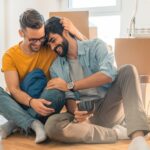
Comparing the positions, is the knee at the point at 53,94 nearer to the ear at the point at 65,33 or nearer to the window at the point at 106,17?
the ear at the point at 65,33

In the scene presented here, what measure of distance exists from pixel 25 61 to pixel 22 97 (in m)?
0.23

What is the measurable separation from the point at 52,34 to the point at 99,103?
459 mm

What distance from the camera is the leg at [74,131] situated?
1613mm

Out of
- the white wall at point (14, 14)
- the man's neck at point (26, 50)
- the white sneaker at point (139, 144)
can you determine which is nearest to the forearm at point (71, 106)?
the man's neck at point (26, 50)

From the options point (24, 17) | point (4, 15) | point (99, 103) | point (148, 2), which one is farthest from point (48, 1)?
point (99, 103)

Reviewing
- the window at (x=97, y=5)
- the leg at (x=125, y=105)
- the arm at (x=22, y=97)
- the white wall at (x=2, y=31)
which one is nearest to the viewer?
the leg at (x=125, y=105)

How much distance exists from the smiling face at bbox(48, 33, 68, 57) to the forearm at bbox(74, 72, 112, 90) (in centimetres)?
22

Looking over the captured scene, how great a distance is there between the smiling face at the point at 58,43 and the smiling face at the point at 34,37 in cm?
6

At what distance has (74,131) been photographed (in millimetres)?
1615

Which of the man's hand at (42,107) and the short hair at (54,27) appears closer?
the man's hand at (42,107)

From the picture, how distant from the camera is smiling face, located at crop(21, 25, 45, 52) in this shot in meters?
1.78

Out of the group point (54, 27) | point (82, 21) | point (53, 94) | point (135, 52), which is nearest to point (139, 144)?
point (53, 94)

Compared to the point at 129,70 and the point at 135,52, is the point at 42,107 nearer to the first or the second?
the point at 129,70

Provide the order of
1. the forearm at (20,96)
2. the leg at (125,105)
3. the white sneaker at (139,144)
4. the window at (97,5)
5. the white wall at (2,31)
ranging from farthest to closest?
the window at (97,5)
the white wall at (2,31)
the forearm at (20,96)
the leg at (125,105)
the white sneaker at (139,144)
